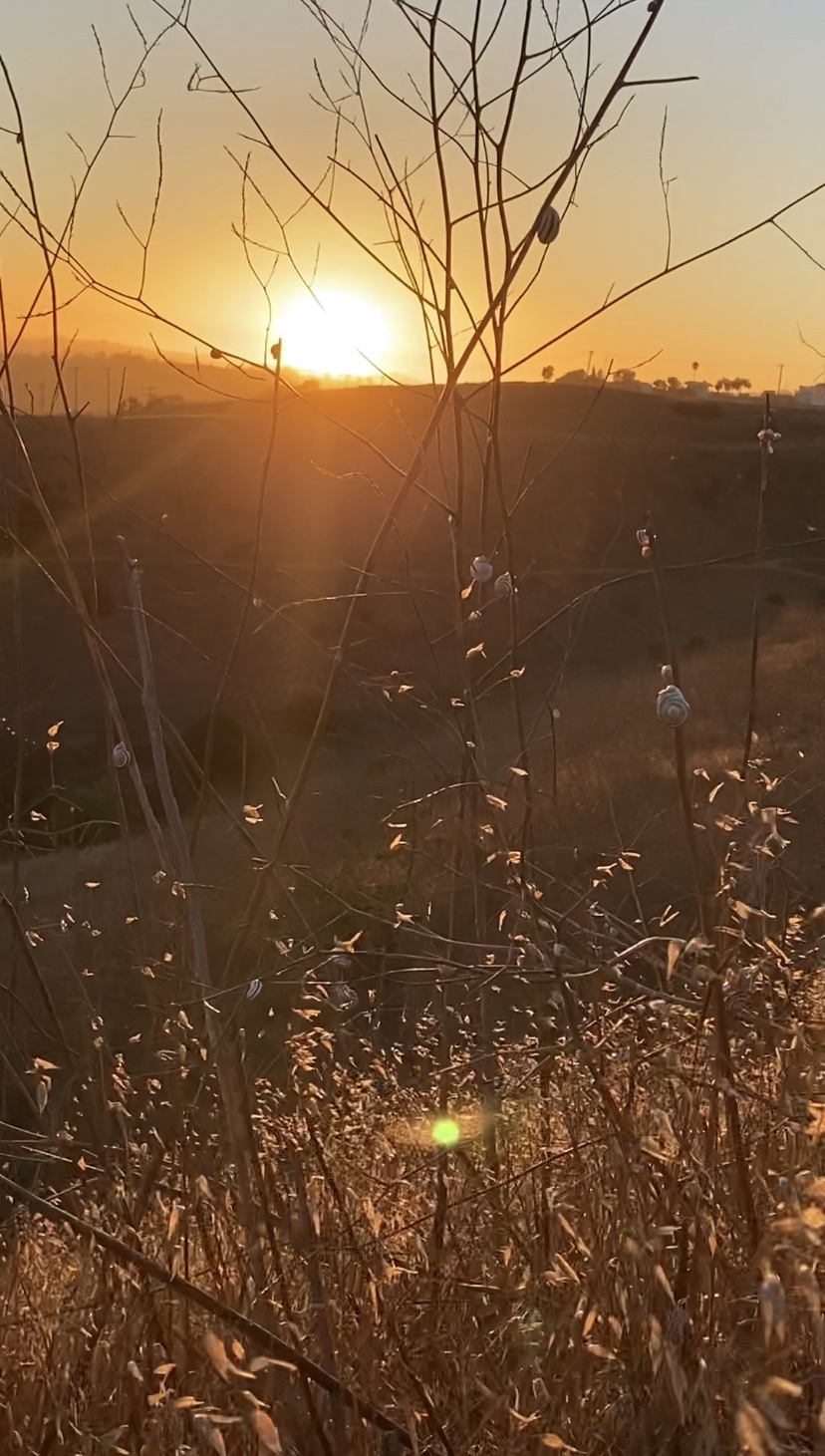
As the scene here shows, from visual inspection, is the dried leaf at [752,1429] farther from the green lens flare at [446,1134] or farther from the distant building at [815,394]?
the distant building at [815,394]

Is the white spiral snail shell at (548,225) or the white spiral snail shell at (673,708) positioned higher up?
the white spiral snail shell at (548,225)

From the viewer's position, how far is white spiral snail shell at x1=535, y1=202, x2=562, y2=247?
1.37 m

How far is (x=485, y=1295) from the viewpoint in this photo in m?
1.46

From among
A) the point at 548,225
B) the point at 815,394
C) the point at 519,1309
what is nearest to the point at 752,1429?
the point at 519,1309

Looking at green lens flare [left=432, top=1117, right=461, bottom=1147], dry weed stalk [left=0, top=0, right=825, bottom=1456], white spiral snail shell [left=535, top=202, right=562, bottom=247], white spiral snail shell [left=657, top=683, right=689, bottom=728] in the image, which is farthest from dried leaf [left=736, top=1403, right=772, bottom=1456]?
white spiral snail shell [left=535, top=202, right=562, bottom=247]

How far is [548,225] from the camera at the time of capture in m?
1.39

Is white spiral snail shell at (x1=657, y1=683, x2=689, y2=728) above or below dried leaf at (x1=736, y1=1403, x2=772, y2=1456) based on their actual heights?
above

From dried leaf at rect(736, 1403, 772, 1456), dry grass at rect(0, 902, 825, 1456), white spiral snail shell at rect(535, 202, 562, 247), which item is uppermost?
white spiral snail shell at rect(535, 202, 562, 247)

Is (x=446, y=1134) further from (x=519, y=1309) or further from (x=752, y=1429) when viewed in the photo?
(x=752, y=1429)

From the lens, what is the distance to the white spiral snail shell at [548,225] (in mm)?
1365

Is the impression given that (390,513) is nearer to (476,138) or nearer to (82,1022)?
(476,138)

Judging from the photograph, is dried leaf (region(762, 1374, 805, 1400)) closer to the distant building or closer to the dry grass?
the dry grass

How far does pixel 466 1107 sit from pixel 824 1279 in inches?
83.3

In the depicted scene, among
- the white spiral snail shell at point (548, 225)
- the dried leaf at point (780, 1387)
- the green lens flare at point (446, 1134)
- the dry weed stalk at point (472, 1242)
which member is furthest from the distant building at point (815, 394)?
→ the dried leaf at point (780, 1387)
